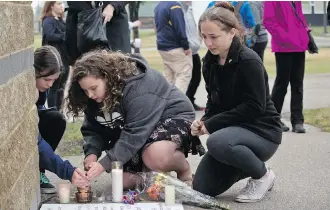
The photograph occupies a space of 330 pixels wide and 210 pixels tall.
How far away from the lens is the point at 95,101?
467cm

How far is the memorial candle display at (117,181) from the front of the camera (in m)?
4.35

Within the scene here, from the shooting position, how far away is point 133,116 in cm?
450

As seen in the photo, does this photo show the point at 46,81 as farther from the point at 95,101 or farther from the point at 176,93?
the point at 176,93

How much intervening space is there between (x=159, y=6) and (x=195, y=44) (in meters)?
0.77

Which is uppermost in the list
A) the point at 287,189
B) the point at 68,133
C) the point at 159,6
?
the point at 159,6

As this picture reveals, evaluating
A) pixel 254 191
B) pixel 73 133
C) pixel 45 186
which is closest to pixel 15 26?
pixel 45 186

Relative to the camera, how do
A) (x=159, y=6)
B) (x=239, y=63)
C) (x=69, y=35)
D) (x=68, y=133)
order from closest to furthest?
(x=239, y=63)
(x=69, y=35)
(x=68, y=133)
(x=159, y=6)

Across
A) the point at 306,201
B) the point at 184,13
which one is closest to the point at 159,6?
the point at 184,13

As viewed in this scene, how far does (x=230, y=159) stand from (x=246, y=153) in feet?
0.34

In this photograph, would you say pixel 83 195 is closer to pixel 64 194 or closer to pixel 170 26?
pixel 64 194

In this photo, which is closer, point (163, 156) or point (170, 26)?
point (163, 156)

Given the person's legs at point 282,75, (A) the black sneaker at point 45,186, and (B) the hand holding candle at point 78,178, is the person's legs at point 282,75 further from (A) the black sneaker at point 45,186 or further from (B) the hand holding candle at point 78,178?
(B) the hand holding candle at point 78,178

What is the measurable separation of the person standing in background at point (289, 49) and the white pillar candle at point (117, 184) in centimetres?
338

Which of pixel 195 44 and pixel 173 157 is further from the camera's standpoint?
pixel 195 44
